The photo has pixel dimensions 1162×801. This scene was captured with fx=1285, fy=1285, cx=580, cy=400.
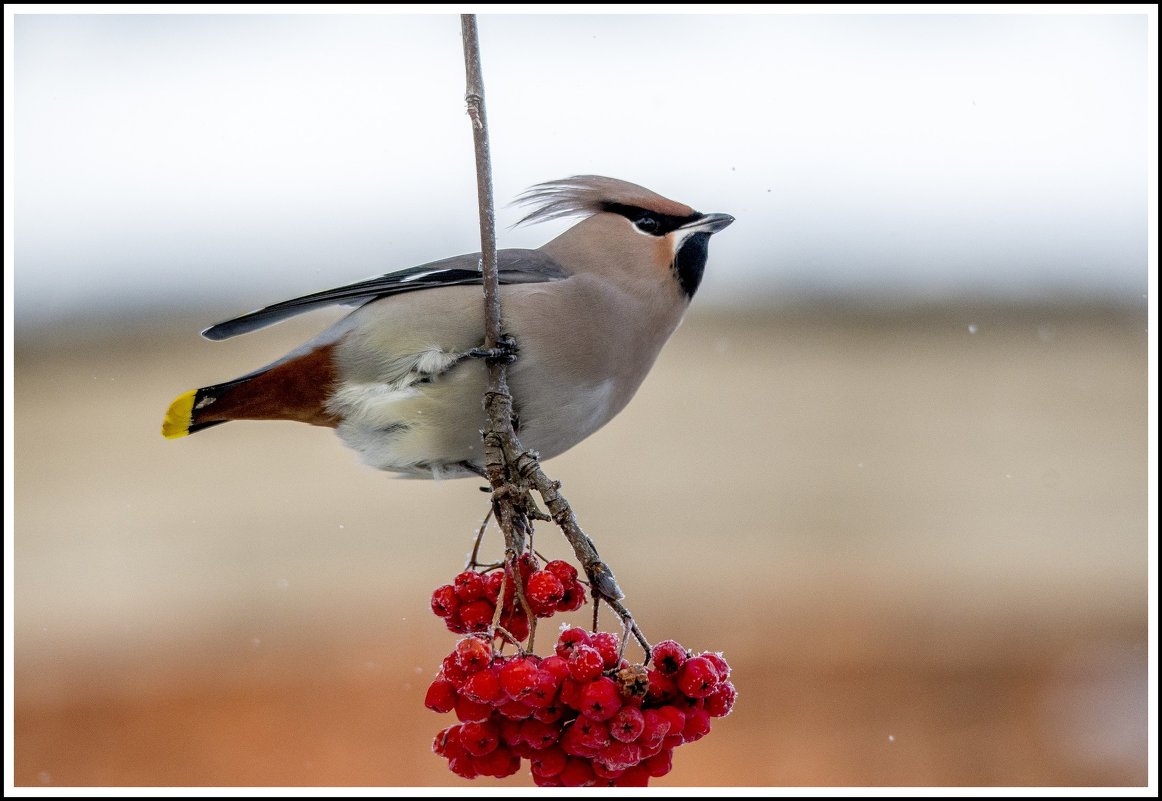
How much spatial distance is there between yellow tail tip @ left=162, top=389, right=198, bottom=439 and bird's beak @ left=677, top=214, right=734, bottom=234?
2.32ft

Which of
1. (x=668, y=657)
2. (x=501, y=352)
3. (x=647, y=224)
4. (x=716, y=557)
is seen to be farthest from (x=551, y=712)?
(x=716, y=557)

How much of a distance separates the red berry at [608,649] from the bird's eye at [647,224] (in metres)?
0.70

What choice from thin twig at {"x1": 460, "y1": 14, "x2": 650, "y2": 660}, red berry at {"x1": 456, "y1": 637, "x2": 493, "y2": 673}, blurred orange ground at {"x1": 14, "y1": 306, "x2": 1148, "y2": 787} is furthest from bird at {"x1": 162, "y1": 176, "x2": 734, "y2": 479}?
blurred orange ground at {"x1": 14, "y1": 306, "x2": 1148, "y2": 787}

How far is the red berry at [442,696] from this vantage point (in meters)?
1.30

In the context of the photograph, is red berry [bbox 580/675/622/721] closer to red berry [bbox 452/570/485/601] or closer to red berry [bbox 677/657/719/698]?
red berry [bbox 677/657/719/698]

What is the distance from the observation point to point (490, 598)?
1.40 m

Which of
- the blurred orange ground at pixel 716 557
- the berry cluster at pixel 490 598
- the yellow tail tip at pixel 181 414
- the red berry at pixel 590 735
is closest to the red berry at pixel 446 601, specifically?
the berry cluster at pixel 490 598

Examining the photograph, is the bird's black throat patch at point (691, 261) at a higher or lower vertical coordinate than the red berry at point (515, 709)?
higher

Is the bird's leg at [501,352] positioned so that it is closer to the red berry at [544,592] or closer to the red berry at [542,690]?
the red berry at [544,592]

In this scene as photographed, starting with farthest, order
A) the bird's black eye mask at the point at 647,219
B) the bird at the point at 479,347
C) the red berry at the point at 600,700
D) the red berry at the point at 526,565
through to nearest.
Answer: the bird's black eye mask at the point at 647,219 → the bird at the point at 479,347 → the red berry at the point at 526,565 → the red berry at the point at 600,700

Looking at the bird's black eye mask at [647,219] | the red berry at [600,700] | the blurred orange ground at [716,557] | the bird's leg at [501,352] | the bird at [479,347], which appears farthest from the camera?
the blurred orange ground at [716,557]

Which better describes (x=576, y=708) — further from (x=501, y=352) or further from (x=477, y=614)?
(x=501, y=352)

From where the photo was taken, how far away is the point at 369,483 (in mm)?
4613

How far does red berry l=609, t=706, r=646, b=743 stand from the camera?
1233 millimetres
